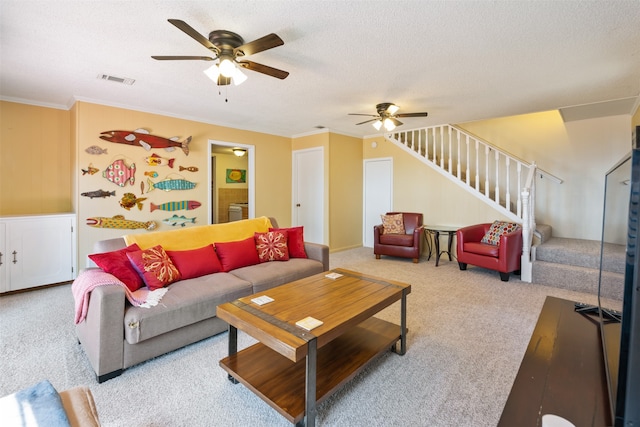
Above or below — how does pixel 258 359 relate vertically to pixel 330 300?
below

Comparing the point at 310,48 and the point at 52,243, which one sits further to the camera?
the point at 52,243

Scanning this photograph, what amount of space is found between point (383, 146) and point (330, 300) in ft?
15.9

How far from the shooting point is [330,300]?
6.53ft

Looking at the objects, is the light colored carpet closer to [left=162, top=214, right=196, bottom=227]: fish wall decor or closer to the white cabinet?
the white cabinet

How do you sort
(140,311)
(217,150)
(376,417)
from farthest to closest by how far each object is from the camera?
(217,150) → (140,311) → (376,417)

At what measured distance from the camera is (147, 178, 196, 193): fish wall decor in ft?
14.5

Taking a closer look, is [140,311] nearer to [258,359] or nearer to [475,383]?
[258,359]

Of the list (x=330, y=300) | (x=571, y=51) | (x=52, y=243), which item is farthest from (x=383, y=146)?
(x=52, y=243)

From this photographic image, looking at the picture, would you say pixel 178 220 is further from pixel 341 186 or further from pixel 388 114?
pixel 388 114

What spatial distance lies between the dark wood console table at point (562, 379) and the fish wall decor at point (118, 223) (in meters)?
4.72

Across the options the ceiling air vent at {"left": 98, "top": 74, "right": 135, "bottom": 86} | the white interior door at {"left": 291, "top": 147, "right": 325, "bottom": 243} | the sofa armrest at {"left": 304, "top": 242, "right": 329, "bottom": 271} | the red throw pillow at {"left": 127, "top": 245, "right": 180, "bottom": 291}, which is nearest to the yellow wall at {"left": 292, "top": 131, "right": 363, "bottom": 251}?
the white interior door at {"left": 291, "top": 147, "right": 325, "bottom": 243}

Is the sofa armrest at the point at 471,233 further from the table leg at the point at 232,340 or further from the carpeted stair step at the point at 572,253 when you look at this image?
the table leg at the point at 232,340

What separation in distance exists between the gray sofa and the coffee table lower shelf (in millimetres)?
570

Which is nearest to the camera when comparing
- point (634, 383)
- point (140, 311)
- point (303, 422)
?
point (634, 383)
